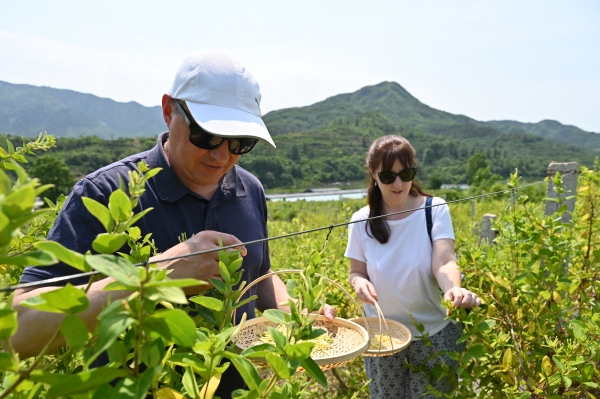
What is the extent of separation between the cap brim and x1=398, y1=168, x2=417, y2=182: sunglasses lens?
121 centimetres

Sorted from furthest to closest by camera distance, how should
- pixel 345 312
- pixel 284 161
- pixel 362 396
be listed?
1. pixel 284 161
2. pixel 362 396
3. pixel 345 312

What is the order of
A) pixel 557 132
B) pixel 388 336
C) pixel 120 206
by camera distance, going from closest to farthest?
pixel 120 206 < pixel 388 336 < pixel 557 132

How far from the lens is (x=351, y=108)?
439 feet

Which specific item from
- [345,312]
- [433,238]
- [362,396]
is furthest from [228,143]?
[362,396]

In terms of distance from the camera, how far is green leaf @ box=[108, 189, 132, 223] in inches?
19.2

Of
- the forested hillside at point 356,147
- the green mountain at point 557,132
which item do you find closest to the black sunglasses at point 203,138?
the forested hillside at point 356,147

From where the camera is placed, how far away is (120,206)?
0.49 meters

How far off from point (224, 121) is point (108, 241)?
814 mm

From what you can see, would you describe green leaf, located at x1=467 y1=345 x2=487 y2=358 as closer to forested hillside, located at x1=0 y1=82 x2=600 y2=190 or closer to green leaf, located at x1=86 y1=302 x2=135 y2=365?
green leaf, located at x1=86 y1=302 x2=135 y2=365

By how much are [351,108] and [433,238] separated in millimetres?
135021

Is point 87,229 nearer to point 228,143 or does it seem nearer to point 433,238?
point 228,143

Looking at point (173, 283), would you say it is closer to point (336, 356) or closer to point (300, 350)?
point (300, 350)

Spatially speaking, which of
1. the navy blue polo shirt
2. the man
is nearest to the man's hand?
the man

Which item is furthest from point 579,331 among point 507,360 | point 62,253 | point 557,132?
point 557,132
